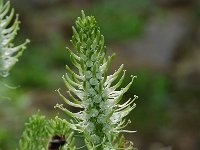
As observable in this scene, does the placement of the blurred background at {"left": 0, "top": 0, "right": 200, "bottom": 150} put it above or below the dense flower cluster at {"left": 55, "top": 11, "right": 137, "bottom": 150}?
above

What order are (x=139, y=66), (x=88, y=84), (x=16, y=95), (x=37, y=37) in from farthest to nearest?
(x=37, y=37) < (x=139, y=66) < (x=16, y=95) < (x=88, y=84)

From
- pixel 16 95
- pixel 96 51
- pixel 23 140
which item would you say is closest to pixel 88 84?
pixel 96 51

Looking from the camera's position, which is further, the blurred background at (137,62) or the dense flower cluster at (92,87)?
the blurred background at (137,62)

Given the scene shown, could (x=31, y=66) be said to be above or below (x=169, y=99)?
above

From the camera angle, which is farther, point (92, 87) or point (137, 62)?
point (137, 62)

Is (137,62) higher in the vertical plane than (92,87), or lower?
higher

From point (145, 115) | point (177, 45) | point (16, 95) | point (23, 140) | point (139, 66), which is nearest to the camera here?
point (23, 140)

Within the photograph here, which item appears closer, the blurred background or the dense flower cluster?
the dense flower cluster

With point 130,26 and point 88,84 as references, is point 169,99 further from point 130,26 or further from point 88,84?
point 88,84
